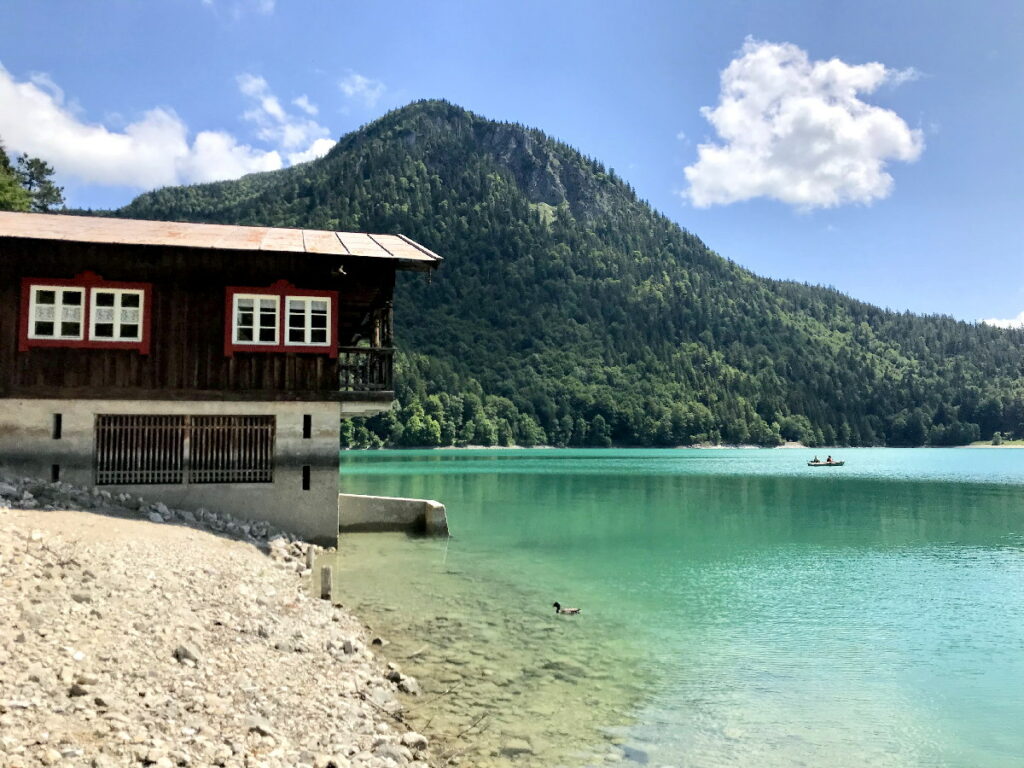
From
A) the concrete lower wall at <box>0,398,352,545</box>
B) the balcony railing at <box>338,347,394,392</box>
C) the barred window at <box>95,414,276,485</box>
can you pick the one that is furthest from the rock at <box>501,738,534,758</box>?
the barred window at <box>95,414,276,485</box>

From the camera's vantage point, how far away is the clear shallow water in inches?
440

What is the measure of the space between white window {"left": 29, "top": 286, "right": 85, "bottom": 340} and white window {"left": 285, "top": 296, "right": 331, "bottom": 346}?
5891mm

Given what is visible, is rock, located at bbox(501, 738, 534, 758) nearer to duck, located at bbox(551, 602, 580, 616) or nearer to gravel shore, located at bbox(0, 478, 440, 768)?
gravel shore, located at bbox(0, 478, 440, 768)

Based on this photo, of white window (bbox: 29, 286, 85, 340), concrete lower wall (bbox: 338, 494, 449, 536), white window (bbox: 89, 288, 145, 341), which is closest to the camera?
white window (bbox: 29, 286, 85, 340)

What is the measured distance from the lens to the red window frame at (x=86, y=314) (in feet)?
67.0

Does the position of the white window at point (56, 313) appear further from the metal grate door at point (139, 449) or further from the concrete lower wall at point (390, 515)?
the concrete lower wall at point (390, 515)

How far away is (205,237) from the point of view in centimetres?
2291

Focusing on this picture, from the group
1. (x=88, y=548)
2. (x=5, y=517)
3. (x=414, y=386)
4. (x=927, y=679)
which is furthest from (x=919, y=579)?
(x=414, y=386)

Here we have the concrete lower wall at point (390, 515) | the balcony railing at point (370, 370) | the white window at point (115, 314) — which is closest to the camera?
the white window at point (115, 314)

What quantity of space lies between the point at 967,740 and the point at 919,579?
15.8 meters

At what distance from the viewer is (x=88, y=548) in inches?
553

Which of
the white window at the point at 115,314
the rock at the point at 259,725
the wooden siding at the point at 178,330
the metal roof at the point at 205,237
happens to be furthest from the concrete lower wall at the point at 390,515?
the rock at the point at 259,725

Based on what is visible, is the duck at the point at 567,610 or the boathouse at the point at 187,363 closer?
the duck at the point at 567,610

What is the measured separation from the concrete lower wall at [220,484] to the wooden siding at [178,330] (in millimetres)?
411
